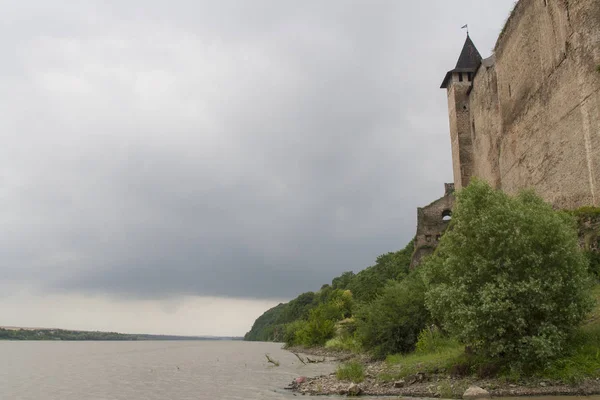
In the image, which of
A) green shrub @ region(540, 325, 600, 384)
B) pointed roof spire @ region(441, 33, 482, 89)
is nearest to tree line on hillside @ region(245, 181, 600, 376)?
green shrub @ region(540, 325, 600, 384)

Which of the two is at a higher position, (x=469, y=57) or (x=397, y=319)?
(x=469, y=57)

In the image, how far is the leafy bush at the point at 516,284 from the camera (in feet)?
44.5

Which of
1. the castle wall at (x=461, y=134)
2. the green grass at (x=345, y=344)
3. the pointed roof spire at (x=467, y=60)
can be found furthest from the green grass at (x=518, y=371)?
the pointed roof spire at (x=467, y=60)

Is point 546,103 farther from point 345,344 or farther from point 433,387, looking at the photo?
point 345,344

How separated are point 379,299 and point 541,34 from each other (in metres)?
16.8

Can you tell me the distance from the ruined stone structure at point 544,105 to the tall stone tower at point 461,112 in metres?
1.15

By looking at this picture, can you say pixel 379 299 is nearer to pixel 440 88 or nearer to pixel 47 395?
pixel 47 395

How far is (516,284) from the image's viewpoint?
13.8 metres

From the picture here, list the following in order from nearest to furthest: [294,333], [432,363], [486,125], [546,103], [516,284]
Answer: [516,284], [432,363], [546,103], [486,125], [294,333]

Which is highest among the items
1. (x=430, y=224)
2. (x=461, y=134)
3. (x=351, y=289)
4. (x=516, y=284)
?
(x=461, y=134)

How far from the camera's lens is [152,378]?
86.1 ft

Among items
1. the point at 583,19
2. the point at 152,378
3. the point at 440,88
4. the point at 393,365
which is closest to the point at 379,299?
the point at 393,365

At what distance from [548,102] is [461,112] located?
17364 millimetres

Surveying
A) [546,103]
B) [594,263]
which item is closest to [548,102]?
[546,103]
